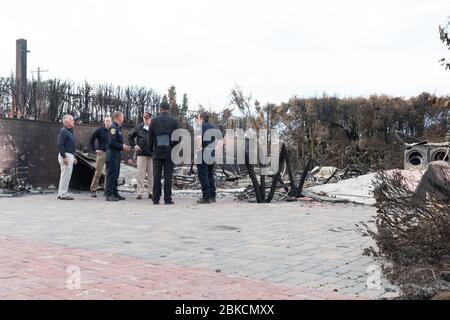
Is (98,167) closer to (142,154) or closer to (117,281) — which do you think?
(142,154)

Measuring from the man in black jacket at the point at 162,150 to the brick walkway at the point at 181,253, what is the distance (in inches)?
40.4

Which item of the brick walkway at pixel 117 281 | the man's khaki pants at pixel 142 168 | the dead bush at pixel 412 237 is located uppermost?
the man's khaki pants at pixel 142 168

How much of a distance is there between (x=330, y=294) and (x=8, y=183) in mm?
10347

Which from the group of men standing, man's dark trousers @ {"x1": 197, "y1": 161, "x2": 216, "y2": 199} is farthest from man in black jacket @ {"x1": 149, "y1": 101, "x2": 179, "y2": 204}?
man's dark trousers @ {"x1": 197, "y1": 161, "x2": 216, "y2": 199}

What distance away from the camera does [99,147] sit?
40.4 ft

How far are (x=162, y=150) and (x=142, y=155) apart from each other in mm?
1241

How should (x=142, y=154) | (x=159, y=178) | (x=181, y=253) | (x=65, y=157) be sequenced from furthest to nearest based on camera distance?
(x=142, y=154) < (x=65, y=157) < (x=159, y=178) < (x=181, y=253)

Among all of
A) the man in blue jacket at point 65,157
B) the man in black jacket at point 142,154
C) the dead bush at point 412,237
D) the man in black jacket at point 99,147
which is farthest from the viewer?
the man in black jacket at point 99,147

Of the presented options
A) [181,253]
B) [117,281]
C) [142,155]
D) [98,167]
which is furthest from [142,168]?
[117,281]

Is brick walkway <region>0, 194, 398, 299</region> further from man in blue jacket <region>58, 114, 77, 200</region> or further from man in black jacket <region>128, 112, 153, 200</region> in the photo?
man in black jacket <region>128, 112, 153, 200</region>

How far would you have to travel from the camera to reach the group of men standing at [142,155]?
10.7 metres

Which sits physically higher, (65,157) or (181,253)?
(65,157)

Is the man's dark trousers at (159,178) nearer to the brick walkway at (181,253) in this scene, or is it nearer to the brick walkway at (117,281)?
the brick walkway at (181,253)

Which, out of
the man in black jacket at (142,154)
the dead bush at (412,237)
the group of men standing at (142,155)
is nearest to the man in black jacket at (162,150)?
the group of men standing at (142,155)
